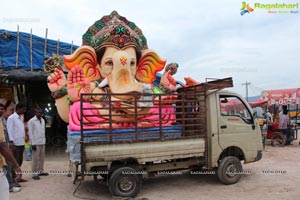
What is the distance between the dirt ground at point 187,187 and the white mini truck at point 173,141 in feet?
1.10

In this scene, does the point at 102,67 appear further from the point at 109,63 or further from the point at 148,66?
the point at 148,66

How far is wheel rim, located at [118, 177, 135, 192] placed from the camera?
5.42 m

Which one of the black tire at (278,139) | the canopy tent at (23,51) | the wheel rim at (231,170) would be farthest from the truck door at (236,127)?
the black tire at (278,139)

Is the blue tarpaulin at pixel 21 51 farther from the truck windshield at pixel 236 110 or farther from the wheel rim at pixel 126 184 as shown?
the truck windshield at pixel 236 110

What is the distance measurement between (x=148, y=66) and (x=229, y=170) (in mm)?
3212

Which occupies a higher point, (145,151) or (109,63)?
(109,63)

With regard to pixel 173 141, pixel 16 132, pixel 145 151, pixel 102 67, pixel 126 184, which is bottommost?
pixel 126 184

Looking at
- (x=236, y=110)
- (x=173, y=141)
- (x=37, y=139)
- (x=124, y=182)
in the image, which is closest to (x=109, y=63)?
(x=37, y=139)

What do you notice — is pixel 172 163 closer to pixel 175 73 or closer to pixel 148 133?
pixel 148 133

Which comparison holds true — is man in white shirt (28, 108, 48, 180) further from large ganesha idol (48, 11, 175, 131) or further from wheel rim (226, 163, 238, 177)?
wheel rim (226, 163, 238, 177)

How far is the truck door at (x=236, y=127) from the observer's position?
6258 mm

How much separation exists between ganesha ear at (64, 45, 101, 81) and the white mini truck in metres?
1.38

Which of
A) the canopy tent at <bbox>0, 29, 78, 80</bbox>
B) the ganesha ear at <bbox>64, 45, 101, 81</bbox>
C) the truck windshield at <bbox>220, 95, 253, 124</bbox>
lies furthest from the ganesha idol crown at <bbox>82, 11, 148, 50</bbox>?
the canopy tent at <bbox>0, 29, 78, 80</bbox>

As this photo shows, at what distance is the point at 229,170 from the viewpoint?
631cm
